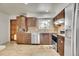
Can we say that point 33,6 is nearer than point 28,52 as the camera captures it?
Yes

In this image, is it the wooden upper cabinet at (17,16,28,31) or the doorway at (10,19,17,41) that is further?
the doorway at (10,19,17,41)

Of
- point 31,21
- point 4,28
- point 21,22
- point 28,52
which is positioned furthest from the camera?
point 31,21

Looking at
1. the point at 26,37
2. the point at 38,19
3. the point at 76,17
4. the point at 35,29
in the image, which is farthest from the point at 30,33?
the point at 76,17

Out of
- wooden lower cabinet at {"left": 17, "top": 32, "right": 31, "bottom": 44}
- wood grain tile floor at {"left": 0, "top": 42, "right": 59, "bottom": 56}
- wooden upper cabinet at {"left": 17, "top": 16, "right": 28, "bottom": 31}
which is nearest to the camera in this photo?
wood grain tile floor at {"left": 0, "top": 42, "right": 59, "bottom": 56}

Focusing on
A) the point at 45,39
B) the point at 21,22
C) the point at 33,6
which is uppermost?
the point at 33,6

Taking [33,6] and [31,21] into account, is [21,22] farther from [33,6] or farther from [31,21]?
[33,6]

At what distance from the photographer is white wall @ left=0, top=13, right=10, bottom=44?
19.9 ft

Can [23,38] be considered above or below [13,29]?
below

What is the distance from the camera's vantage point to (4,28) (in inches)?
255

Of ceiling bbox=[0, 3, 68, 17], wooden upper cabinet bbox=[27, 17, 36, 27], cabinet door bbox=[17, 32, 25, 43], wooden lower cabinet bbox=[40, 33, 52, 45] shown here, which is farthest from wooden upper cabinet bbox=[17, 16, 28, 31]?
ceiling bbox=[0, 3, 68, 17]

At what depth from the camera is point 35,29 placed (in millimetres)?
7336

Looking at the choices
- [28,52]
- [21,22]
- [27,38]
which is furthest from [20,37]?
[28,52]

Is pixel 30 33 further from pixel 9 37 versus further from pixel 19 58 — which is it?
pixel 19 58

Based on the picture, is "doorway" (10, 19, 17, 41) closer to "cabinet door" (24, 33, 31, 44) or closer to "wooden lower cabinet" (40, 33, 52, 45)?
"cabinet door" (24, 33, 31, 44)
